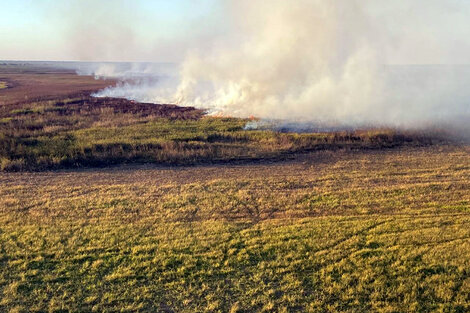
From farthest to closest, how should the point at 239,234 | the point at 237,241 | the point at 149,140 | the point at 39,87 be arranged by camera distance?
the point at 39,87
the point at 149,140
the point at 239,234
the point at 237,241

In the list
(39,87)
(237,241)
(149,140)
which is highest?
(39,87)

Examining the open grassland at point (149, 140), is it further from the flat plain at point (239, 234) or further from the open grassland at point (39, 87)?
the open grassland at point (39, 87)

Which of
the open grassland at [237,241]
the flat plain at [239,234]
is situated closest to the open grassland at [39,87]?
the flat plain at [239,234]

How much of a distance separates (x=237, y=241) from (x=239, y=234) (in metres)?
0.41

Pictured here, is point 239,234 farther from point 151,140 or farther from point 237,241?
point 151,140

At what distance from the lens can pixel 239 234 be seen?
8367mm

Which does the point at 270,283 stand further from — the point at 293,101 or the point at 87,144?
the point at 293,101

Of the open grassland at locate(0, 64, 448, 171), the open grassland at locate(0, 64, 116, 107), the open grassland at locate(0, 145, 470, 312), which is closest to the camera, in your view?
the open grassland at locate(0, 145, 470, 312)

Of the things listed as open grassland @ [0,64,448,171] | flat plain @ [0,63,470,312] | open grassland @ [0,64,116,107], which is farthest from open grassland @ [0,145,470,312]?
open grassland @ [0,64,116,107]

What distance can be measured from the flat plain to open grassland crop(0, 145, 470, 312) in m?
0.03

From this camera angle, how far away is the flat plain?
6.13m

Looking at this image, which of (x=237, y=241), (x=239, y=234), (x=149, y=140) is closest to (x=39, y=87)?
(x=149, y=140)

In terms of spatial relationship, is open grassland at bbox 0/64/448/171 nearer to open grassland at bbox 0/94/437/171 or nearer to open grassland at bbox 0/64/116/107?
open grassland at bbox 0/94/437/171

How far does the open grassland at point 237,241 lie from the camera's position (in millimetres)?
6094
